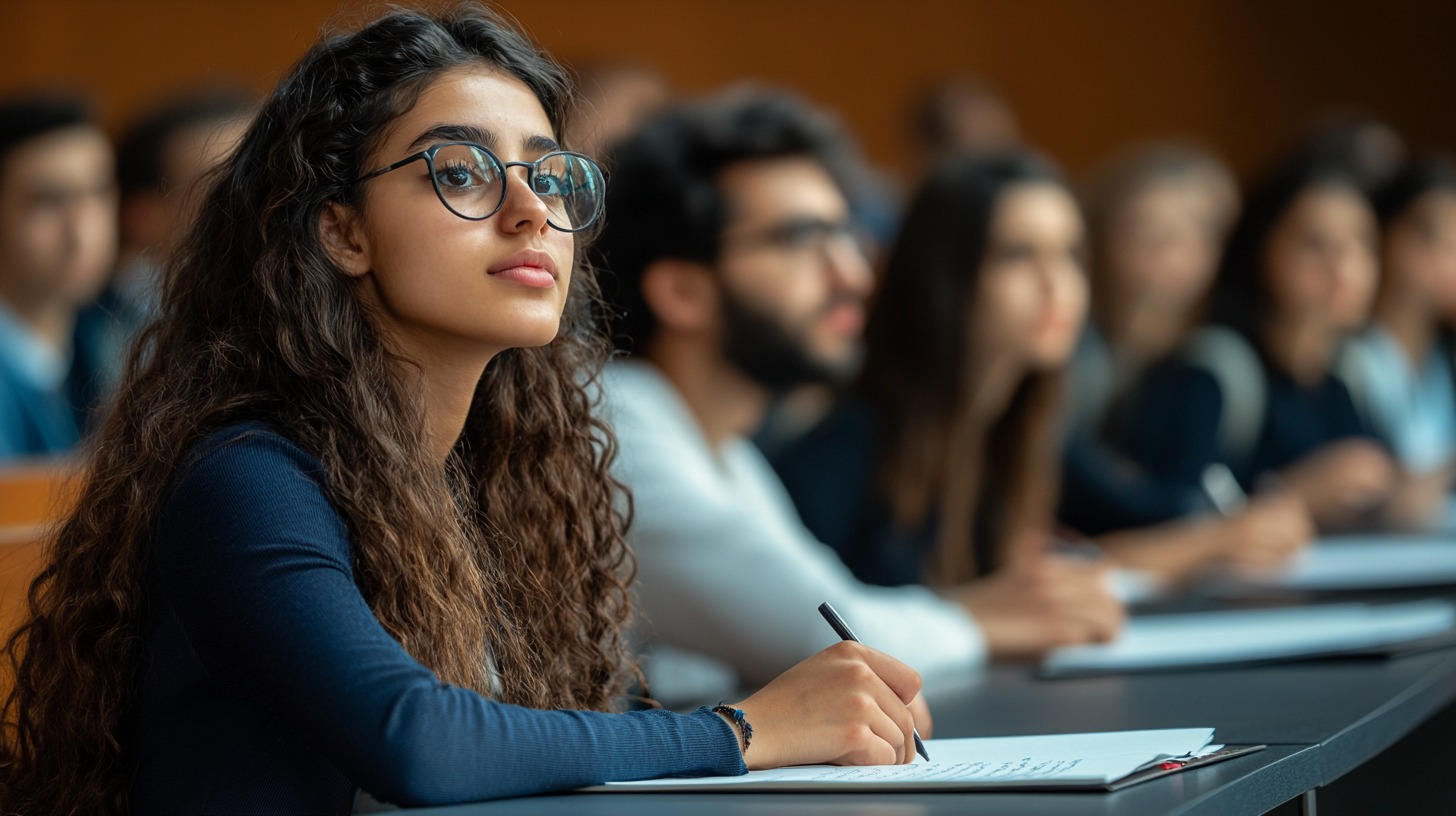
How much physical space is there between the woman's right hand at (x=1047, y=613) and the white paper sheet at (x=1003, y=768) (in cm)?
71

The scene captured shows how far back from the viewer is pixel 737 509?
1.93m

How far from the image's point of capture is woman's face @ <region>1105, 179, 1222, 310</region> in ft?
14.0

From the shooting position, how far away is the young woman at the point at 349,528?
3.30 feet

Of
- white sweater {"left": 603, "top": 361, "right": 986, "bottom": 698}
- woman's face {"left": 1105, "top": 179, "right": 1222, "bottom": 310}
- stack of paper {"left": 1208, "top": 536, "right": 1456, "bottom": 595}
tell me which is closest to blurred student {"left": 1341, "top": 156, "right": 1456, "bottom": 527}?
woman's face {"left": 1105, "top": 179, "right": 1222, "bottom": 310}

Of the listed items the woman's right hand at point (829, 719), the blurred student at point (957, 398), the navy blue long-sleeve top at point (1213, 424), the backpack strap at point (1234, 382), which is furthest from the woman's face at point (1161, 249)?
the woman's right hand at point (829, 719)

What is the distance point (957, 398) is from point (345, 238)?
1577mm

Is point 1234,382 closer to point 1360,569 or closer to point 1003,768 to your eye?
point 1360,569

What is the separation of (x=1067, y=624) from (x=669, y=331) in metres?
0.69

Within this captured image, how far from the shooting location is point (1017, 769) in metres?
1.06

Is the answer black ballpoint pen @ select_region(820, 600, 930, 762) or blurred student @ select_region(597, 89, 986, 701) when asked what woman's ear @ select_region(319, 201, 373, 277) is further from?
blurred student @ select_region(597, 89, 986, 701)

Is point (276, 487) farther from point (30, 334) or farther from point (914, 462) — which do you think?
point (30, 334)

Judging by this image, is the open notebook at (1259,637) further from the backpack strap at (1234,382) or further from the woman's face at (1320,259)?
the woman's face at (1320,259)

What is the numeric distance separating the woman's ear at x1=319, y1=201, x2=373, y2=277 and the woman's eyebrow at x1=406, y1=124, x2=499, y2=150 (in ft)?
0.25

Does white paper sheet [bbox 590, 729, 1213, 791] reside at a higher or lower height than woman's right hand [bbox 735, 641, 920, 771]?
lower
